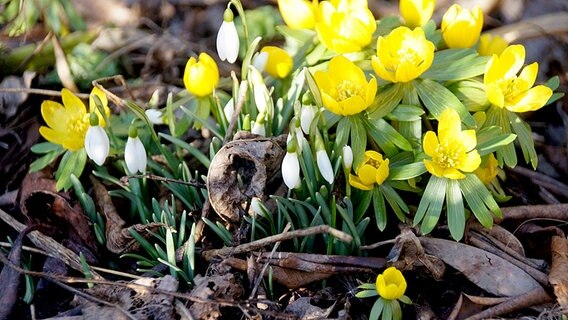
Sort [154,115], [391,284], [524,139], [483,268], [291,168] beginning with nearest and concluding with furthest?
[391,284] → [291,168] → [483,268] → [524,139] → [154,115]

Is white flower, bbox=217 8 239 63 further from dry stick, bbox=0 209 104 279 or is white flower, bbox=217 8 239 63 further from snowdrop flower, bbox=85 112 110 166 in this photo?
dry stick, bbox=0 209 104 279

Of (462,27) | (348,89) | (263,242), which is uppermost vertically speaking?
(462,27)

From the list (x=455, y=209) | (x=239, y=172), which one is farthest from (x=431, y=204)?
(x=239, y=172)

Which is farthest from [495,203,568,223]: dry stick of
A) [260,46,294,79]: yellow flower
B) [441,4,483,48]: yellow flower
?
[260,46,294,79]: yellow flower

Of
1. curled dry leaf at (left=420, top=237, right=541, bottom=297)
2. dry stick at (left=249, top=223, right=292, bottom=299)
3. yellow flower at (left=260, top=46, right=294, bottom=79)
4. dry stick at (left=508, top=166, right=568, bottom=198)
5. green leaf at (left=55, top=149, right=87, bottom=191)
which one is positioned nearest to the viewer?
dry stick at (left=249, top=223, right=292, bottom=299)

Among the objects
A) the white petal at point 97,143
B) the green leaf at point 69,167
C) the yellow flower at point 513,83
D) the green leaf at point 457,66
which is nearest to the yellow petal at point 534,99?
the yellow flower at point 513,83

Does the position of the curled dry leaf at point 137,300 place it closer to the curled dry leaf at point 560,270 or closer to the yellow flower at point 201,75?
the yellow flower at point 201,75

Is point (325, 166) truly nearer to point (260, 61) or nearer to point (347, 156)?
point (347, 156)
